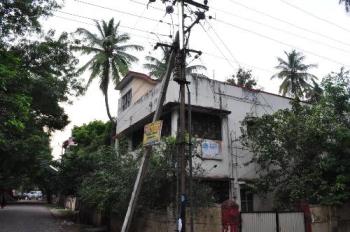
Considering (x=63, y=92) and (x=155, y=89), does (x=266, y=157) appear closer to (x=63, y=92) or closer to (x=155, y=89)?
(x=155, y=89)

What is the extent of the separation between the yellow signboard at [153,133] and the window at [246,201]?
7903mm

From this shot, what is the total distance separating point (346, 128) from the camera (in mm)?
16391

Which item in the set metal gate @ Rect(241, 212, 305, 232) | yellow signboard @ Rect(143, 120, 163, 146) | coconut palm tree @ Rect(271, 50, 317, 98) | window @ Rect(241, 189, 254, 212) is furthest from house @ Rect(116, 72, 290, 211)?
coconut palm tree @ Rect(271, 50, 317, 98)

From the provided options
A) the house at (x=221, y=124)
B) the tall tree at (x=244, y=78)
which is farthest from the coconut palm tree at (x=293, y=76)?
the house at (x=221, y=124)

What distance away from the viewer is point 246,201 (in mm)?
19031

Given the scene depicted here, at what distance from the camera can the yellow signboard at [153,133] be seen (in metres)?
12.3

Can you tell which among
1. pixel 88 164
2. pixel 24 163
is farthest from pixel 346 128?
pixel 24 163

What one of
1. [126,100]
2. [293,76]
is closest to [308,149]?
[126,100]

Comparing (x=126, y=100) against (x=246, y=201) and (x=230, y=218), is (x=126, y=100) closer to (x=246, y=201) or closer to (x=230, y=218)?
(x=246, y=201)

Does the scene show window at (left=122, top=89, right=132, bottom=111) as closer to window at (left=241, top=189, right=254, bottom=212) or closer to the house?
the house

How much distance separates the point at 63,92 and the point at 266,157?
35.8ft

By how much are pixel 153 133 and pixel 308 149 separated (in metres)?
7.60

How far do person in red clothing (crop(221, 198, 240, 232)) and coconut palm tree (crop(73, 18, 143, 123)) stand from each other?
21.9 m

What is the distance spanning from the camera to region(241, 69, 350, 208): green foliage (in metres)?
15.6
